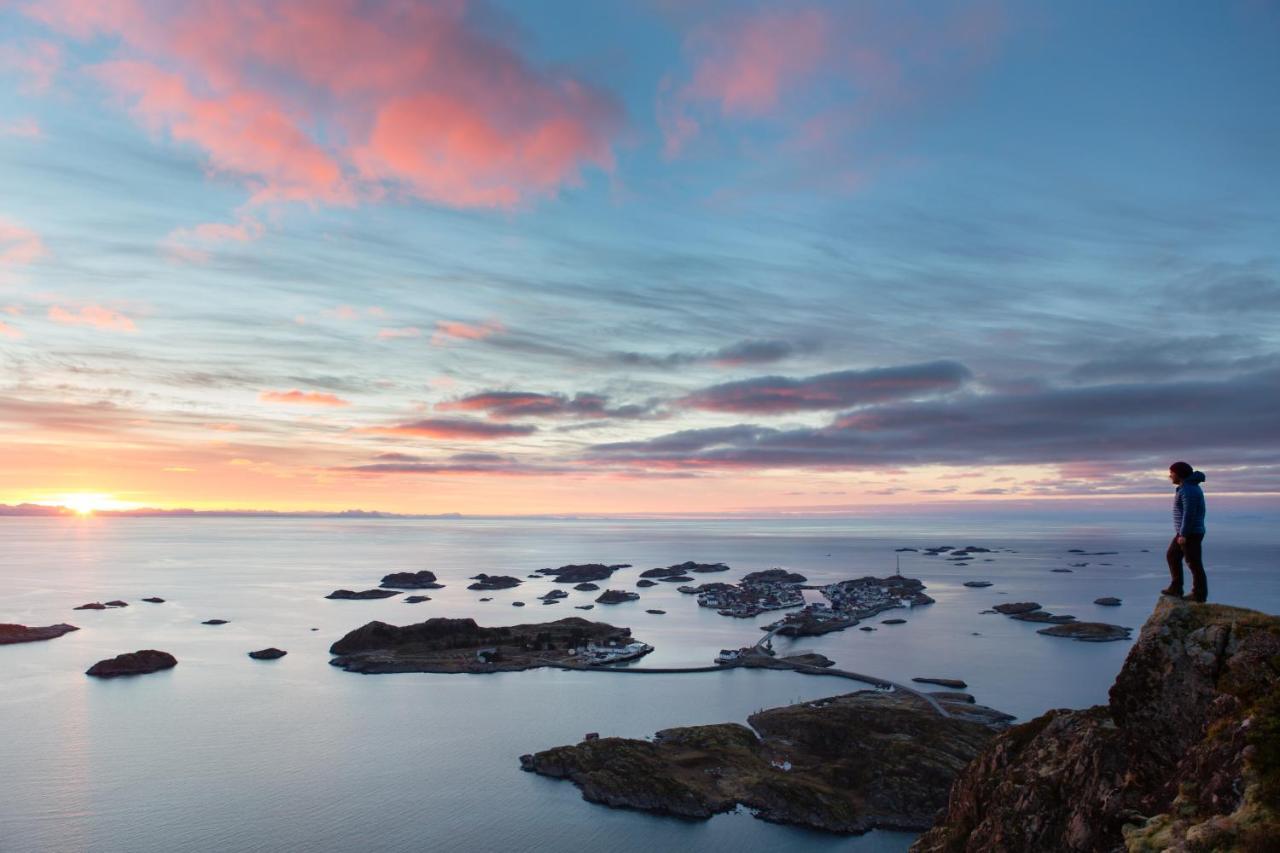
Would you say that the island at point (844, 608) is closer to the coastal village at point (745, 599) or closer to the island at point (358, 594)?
the coastal village at point (745, 599)

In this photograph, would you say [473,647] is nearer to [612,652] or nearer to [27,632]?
[612,652]

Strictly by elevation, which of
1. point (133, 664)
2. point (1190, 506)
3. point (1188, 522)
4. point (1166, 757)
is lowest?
point (133, 664)

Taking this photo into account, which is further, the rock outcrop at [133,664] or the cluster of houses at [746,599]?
the cluster of houses at [746,599]

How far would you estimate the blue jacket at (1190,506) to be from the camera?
1703 centimetres

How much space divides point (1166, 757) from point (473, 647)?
383 ft

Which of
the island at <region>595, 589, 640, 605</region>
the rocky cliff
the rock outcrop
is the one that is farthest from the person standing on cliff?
the island at <region>595, 589, 640, 605</region>

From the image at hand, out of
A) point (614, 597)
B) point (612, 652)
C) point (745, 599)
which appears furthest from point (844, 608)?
point (612, 652)

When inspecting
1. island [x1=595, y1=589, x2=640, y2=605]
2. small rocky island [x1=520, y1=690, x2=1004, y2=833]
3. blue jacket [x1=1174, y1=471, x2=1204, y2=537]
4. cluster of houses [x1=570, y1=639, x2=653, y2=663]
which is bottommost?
island [x1=595, y1=589, x2=640, y2=605]

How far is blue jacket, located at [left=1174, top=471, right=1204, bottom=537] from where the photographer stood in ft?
55.9

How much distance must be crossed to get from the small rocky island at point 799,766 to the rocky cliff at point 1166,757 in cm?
4089

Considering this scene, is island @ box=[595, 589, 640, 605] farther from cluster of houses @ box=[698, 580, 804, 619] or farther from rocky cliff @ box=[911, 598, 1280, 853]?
rocky cliff @ box=[911, 598, 1280, 853]

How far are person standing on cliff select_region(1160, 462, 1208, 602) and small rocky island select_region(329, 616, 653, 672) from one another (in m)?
103

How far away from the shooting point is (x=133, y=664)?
4176 inches

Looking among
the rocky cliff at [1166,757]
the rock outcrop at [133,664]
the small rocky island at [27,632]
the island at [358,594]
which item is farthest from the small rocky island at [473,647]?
the rocky cliff at [1166,757]
